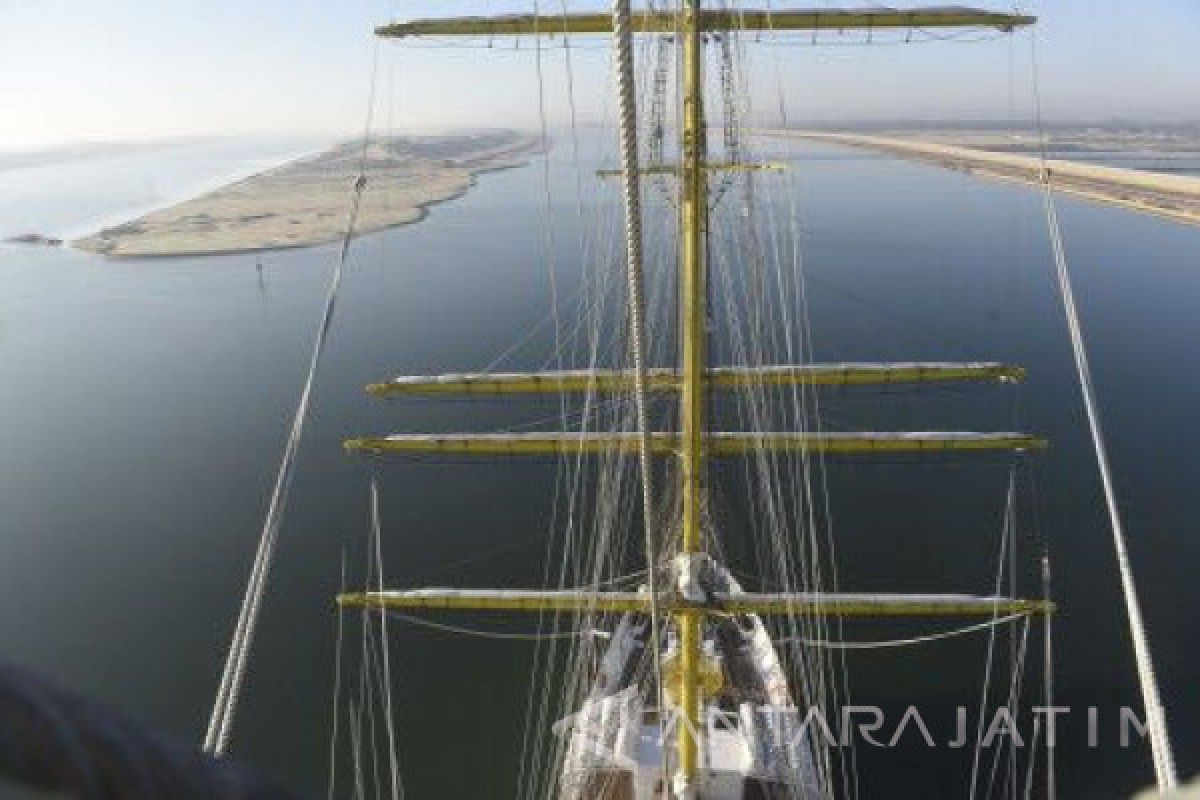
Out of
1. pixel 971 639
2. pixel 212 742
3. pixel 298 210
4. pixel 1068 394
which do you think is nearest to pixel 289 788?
pixel 212 742

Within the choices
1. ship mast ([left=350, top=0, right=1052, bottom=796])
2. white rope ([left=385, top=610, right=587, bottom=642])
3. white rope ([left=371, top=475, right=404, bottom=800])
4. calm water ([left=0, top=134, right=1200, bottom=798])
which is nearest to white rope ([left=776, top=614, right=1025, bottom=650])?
ship mast ([left=350, top=0, right=1052, bottom=796])

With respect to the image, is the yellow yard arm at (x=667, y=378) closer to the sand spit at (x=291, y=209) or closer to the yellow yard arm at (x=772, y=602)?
the yellow yard arm at (x=772, y=602)

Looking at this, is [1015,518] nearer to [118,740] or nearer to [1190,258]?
[118,740]

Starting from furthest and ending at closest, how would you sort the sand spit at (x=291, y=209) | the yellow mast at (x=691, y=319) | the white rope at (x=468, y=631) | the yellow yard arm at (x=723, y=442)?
the sand spit at (x=291, y=209)
the white rope at (x=468, y=631)
the yellow yard arm at (x=723, y=442)
the yellow mast at (x=691, y=319)

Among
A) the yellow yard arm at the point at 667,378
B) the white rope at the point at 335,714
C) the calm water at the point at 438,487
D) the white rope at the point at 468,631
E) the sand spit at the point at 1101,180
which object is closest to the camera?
the white rope at the point at 335,714

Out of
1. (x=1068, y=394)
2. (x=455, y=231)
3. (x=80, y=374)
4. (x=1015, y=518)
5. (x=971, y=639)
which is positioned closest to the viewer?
(x=971, y=639)

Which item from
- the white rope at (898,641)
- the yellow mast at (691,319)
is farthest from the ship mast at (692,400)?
the white rope at (898,641)

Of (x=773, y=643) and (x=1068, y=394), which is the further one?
(x=1068, y=394)
